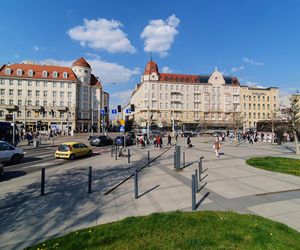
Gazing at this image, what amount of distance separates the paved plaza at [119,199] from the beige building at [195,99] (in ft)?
226

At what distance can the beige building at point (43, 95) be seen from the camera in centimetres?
6744

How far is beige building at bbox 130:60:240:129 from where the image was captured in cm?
8181

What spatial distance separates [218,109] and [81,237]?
87363 mm

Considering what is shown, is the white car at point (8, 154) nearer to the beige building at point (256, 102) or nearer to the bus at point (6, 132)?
the bus at point (6, 132)

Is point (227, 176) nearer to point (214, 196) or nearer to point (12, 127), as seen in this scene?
point (214, 196)

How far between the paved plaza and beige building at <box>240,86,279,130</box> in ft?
281

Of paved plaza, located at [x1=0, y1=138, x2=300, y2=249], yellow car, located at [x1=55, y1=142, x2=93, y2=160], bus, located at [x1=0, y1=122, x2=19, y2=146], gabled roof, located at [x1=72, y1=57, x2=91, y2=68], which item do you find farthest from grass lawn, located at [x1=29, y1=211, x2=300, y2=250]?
gabled roof, located at [x1=72, y1=57, x2=91, y2=68]

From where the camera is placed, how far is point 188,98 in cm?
8469

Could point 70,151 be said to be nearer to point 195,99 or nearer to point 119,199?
point 119,199

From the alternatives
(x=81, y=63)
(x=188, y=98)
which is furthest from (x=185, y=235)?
(x=81, y=63)

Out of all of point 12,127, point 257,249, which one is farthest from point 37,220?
point 12,127

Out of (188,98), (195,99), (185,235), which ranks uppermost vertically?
(188,98)

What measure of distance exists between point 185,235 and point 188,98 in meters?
82.3

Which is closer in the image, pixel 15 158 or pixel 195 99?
pixel 15 158
